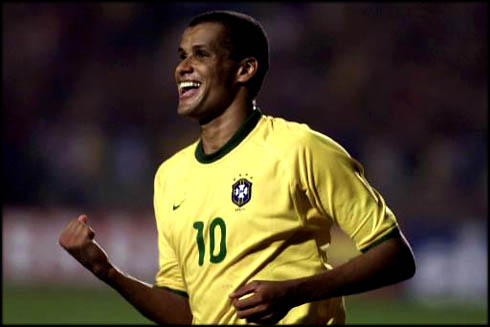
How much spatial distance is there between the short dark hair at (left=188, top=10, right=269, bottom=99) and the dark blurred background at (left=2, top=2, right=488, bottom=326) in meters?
9.16

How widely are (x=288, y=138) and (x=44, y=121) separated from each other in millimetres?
11617

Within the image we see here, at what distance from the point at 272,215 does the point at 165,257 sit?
69cm

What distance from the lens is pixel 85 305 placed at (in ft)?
40.5

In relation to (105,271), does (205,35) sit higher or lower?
higher

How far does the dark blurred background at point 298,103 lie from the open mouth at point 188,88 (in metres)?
9.33

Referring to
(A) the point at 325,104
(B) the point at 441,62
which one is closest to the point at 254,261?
(A) the point at 325,104

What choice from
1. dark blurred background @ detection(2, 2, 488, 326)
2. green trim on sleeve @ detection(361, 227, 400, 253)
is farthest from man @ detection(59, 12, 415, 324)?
dark blurred background @ detection(2, 2, 488, 326)

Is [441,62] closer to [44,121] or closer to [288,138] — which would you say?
[44,121]

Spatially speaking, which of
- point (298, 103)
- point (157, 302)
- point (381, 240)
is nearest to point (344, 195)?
point (381, 240)

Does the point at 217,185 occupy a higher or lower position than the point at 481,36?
lower

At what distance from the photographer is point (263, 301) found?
3.79m

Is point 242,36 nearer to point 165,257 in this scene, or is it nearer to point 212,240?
point 212,240

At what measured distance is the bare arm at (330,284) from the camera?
379cm

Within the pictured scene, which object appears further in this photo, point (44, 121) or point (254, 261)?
point (44, 121)
